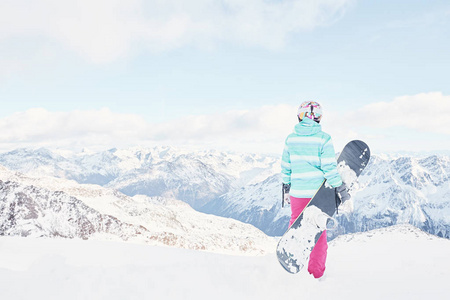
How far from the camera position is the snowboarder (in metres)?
6.34

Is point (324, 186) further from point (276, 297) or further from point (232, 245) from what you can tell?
point (232, 245)

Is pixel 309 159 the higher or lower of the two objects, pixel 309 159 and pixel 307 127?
the lower

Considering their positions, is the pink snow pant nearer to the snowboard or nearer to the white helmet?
the snowboard

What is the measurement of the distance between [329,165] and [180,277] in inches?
171

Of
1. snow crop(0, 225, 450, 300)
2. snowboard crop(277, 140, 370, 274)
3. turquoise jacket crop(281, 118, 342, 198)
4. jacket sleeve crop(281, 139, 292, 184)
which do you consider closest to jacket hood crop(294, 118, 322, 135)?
turquoise jacket crop(281, 118, 342, 198)

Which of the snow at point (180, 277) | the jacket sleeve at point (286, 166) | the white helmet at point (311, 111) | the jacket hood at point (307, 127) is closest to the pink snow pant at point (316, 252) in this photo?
the snow at point (180, 277)

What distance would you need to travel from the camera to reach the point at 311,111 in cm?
670

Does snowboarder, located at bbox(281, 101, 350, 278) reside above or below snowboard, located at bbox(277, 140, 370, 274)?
above

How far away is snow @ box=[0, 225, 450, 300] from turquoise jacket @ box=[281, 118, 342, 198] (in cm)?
211

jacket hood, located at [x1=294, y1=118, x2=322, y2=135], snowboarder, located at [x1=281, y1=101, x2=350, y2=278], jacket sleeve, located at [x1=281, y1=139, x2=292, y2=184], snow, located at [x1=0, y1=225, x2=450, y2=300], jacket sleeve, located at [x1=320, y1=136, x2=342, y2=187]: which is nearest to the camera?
snow, located at [x1=0, y1=225, x2=450, y2=300]

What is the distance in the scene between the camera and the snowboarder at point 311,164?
634 cm

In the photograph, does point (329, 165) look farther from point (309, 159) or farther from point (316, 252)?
point (316, 252)

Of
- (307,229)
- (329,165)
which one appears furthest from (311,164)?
(307,229)

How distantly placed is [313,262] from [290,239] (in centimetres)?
74
